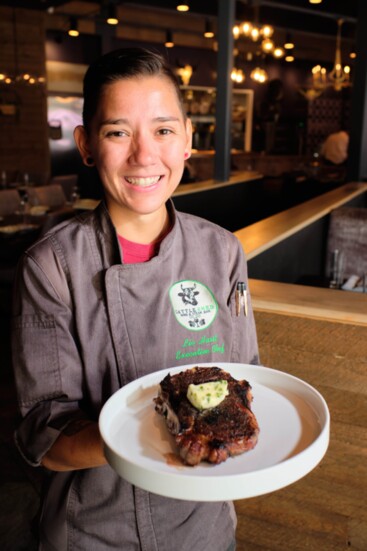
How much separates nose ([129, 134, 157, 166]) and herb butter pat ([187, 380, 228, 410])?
1.38 ft

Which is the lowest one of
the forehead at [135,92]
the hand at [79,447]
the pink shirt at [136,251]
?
the hand at [79,447]

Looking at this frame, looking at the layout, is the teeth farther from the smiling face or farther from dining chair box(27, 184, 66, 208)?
dining chair box(27, 184, 66, 208)

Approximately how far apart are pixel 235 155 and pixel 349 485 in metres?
10.2

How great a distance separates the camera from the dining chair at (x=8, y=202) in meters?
6.02

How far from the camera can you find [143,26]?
36.9 feet

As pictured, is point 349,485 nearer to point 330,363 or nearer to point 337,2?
point 330,363

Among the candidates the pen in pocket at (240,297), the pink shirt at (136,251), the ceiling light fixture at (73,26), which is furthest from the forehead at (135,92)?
the ceiling light fixture at (73,26)

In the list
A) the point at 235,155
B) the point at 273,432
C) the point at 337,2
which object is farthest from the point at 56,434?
the point at 235,155

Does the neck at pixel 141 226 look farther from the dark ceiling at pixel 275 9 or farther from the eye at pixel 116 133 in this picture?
the dark ceiling at pixel 275 9

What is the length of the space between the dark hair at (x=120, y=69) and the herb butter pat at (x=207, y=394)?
0.56 m

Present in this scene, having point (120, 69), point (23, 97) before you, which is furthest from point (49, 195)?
point (120, 69)

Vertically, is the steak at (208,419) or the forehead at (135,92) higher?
the forehead at (135,92)

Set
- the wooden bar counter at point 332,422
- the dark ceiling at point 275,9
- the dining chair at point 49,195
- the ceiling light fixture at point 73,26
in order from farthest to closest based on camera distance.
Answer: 1. the ceiling light fixture at point 73,26
2. the dark ceiling at point 275,9
3. the dining chair at point 49,195
4. the wooden bar counter at point 332,422

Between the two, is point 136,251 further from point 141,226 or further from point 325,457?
point 325,457
